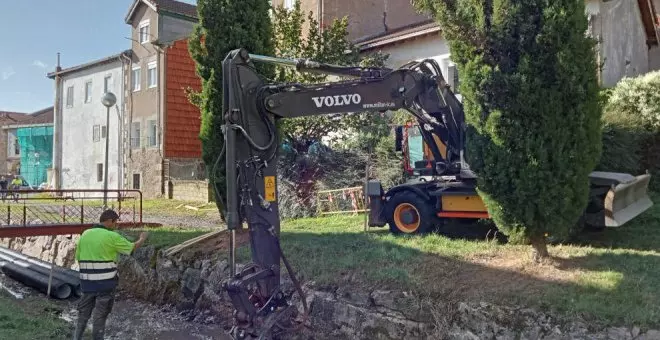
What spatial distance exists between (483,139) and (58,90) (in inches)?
1308

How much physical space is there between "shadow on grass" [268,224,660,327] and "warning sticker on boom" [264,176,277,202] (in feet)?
7.01

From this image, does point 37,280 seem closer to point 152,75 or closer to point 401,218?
point 401,218

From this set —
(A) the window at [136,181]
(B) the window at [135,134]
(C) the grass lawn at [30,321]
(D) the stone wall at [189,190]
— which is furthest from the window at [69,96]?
(C) the grass lawn at [30,321]

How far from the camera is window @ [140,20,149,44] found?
2936 centimetres

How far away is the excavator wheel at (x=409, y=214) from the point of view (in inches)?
403

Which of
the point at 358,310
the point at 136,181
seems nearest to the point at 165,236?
the point at 358,310

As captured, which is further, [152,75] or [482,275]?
[152,75]

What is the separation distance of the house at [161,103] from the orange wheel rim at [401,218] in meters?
18.0

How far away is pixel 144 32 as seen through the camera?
29547mm

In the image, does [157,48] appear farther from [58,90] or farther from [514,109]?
[514,109]

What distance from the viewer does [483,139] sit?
7668 mm

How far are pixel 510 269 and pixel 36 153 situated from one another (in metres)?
44.6

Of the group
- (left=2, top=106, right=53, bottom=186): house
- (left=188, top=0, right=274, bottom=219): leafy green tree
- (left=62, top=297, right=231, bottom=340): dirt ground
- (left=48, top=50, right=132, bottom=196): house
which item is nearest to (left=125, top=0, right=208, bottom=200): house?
(left=48, top=50, right=132, bottom=196): house

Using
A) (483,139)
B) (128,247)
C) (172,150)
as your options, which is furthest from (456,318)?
(172,150)
